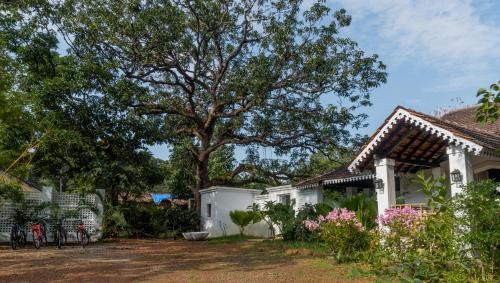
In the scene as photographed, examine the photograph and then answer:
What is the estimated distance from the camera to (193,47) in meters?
19.8

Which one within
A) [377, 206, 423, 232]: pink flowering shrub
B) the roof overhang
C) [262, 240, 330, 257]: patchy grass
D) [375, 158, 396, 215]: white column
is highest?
the roof overhang

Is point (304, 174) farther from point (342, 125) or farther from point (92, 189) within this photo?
point (92, 189)

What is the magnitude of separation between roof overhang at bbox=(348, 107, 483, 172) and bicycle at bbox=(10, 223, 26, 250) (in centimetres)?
1093

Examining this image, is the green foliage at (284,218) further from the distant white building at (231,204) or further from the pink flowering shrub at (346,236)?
the pink flowering shrub at (346,236)

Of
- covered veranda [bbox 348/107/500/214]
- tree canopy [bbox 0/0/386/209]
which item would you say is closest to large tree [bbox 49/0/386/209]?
tree canopy [bbox 0/0/386/209]

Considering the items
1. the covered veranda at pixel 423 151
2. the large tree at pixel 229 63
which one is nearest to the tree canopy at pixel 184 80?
the large tree at pixel 229 63

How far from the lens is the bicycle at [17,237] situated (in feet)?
46.3

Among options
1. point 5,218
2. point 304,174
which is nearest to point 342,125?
point 304,174

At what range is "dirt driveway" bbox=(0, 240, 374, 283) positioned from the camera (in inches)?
330

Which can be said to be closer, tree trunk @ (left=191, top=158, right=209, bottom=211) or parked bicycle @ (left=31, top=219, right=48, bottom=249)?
parked bicycle @ (left=31, top=219, right=48, bottom=249)

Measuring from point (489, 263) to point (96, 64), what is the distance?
15291 mm

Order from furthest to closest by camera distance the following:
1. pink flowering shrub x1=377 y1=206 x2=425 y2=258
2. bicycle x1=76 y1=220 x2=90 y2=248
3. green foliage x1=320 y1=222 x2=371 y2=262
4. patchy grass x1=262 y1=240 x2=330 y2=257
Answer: bicycle x1=76 y1=220 x2=90 y2=248
patchy grass x1=262 y1=240 x2=330 y2=257
green foliage x1=320 y1=222 x2=371 y2=262
pink flowering shrub x1=377 y1=206 x2=425 y2=258

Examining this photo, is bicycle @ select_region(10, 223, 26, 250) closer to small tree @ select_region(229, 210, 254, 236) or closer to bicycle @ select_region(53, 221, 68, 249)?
bicycle @ select_region(53, 221, 68, 249)

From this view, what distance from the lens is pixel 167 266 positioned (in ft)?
33.1
